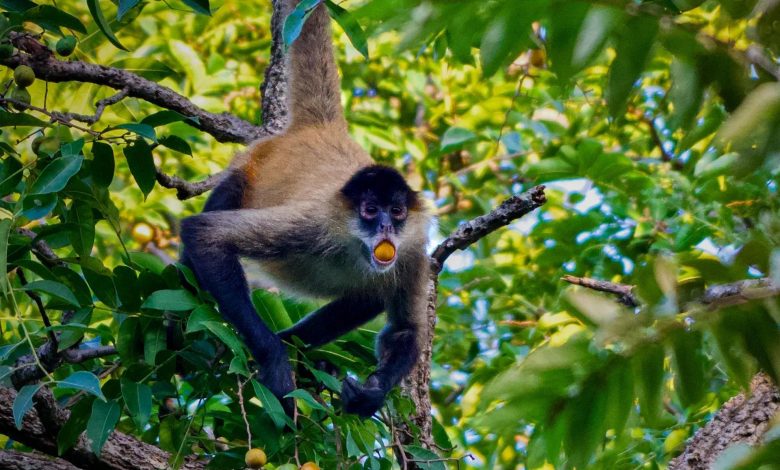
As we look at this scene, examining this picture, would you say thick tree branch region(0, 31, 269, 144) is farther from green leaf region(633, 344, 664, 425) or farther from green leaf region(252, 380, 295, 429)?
green leaf region(633, 344, 664, 425)

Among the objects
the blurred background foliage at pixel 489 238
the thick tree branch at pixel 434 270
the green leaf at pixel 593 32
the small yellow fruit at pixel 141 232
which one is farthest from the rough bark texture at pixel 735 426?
the small yellow fruit at pixel 141 232

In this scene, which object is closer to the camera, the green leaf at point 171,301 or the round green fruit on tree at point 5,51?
the green leaf at point 171,301

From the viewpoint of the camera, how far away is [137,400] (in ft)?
9.68

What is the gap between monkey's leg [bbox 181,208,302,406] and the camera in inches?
156

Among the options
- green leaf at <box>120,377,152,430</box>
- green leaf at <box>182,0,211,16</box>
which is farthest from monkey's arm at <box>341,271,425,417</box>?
green leaf at <box>182,0,211,16</box>

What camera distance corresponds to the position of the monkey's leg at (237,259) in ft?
13.0

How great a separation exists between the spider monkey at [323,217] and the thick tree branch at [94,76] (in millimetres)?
400

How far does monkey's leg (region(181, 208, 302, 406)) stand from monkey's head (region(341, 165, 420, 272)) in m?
0.34

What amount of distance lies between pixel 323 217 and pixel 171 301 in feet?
6.27

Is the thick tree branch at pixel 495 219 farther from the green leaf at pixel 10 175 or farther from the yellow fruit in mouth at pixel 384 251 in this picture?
the green leaf at pixel 10 175

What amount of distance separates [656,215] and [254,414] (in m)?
2.88

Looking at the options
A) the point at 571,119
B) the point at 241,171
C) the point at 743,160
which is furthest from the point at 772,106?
the point at 571,119

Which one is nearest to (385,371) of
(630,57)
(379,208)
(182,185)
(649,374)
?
(379,208)

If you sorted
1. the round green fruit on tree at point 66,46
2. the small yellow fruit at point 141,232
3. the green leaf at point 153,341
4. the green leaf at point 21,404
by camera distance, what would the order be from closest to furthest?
1. the green leaf at point 21,404
2. the green leaf at point 153,341
3. the round green fruit on tree at point 66,46
4. the small yellow fruit at point 141,232
